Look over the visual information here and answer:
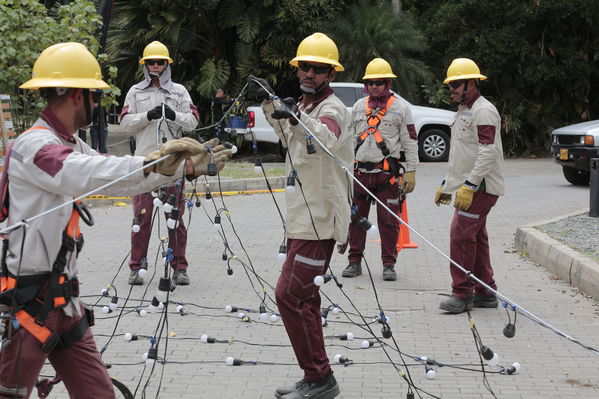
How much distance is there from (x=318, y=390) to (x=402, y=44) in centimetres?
1944

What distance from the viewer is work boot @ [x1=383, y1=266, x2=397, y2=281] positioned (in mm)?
8828

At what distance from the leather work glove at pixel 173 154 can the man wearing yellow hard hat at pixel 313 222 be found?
1.55 m

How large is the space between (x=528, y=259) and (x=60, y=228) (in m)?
7.33

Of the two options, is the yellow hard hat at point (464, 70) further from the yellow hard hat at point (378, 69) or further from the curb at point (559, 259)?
the curb at point (559, 259)

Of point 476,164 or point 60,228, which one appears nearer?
point 60,228

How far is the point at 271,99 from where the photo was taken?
4645 millimetres

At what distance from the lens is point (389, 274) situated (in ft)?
29.0

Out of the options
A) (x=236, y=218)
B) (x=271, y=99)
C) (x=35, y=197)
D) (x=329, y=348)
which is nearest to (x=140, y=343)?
(x=329, y=348)

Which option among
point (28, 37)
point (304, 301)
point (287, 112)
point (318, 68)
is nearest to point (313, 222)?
point (304, 301)

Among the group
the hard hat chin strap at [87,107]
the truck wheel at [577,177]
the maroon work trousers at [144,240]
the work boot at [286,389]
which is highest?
the hard hat chin strap at [87,107]

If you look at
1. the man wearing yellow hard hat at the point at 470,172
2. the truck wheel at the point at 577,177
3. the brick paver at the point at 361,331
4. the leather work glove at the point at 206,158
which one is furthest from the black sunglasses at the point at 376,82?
the truck wheel at the point at 577,177

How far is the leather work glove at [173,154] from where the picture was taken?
3.48 meters

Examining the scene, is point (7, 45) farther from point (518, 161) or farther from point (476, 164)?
point (518, 161)

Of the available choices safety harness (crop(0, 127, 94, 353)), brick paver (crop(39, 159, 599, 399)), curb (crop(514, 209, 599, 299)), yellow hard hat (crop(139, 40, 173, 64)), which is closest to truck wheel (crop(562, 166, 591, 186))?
brick paver (crop(39, 159, 599, 399))
